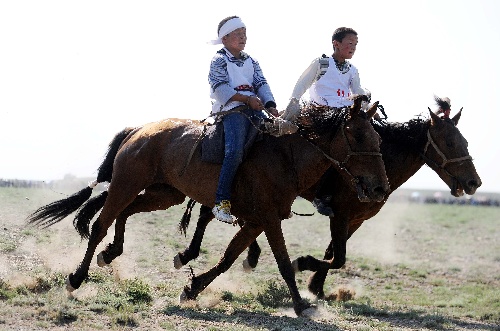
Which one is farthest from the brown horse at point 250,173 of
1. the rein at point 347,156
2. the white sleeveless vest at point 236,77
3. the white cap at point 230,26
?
the white cap at point 230,26

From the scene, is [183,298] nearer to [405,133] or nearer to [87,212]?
[87,212]

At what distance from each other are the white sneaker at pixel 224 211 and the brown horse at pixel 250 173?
266 mm

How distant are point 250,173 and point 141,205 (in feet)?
7.54

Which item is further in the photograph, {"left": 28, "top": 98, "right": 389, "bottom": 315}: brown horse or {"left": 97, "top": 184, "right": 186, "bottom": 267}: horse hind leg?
{"left": 97, "top": 184, "right": 186, "bottom": 267}: horse hind leg

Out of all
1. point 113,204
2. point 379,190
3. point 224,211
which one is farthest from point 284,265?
point 113,204

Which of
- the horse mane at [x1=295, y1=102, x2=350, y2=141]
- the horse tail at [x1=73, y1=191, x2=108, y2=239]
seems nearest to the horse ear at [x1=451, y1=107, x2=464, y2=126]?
the horse mane at [x1=295, y1=102, x2=350, y2=141]

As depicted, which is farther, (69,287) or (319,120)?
(69,287)

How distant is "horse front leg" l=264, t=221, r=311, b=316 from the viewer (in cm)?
816

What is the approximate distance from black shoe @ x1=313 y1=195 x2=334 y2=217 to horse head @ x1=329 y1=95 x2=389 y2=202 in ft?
4.59

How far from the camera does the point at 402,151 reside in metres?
9.93

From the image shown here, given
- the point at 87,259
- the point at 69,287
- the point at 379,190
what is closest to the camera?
the point at 379,190

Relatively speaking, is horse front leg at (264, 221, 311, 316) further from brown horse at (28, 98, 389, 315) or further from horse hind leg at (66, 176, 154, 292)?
horse hind leg at (66, 176, 154, 292)

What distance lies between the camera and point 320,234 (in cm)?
2197

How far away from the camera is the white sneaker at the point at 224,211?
8281 millimetres
